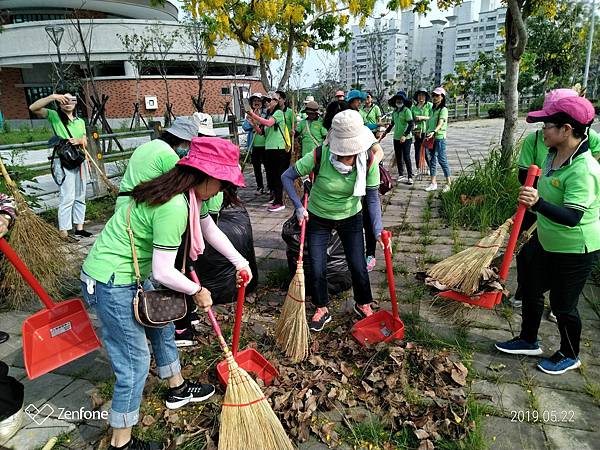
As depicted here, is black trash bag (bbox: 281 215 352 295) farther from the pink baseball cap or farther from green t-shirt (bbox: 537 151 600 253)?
the pink baseball cap

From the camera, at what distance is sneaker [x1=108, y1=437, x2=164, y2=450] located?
2064mm

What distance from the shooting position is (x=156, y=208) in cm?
183

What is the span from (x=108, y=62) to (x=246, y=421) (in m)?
30.4

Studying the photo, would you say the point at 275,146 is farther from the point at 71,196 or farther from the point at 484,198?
the point at 484,198

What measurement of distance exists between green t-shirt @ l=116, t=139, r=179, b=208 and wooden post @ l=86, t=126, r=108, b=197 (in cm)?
436

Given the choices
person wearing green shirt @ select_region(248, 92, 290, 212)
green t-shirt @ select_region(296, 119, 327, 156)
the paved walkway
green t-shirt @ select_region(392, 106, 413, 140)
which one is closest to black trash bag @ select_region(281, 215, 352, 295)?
the paved walkway

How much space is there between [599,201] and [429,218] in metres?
3.46

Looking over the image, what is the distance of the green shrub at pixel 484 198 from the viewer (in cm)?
541

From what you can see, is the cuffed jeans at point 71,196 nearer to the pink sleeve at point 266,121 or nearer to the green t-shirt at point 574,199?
the pink sleeve at point 266,121

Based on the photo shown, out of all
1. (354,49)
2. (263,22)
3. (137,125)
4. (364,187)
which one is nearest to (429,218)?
(364,187)

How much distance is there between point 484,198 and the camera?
18.4 feet

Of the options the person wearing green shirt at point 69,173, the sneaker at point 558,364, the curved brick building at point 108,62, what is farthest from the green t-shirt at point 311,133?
the curved brick building at point 108,62

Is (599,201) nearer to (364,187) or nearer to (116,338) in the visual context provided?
(364,187)

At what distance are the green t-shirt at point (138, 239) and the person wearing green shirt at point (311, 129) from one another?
465 cm
